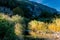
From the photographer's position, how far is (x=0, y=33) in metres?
12.7

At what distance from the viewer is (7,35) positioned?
1291 centimetres

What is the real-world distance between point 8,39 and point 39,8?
29.2 m

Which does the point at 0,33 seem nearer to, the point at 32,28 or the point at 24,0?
the point at 32,28

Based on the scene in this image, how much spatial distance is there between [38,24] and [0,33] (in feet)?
25.2

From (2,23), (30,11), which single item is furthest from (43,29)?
(30,11)

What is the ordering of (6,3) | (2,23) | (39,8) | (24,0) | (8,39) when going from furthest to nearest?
(24,0)
(39,8)
(6,3)
(2,23)
(8,39)

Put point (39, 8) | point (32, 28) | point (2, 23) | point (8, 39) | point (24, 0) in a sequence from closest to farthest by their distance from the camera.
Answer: point (8, 39) < point (2, 23) < point (32, 28) < point (39, 8) < point (24, 0)

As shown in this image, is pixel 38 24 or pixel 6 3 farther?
pixel 6 3

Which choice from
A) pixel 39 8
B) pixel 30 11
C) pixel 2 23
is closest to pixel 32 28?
pixel 2 23

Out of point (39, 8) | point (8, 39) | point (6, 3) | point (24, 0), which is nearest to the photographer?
point (8, 39)

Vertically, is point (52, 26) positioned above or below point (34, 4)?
below

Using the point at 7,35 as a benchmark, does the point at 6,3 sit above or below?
above

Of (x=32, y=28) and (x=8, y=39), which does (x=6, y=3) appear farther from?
(x=8, y=39)

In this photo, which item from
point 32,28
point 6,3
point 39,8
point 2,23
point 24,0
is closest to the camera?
point 2,23
